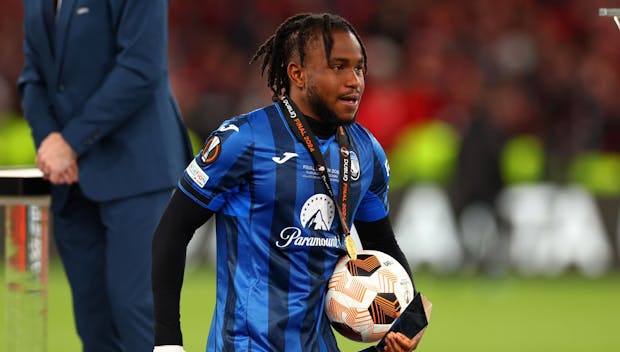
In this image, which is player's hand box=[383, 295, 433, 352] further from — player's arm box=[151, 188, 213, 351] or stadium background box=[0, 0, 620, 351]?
stadium background box=[0, 0, 620, 351]

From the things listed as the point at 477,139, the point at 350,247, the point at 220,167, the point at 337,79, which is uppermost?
the point at 337,79

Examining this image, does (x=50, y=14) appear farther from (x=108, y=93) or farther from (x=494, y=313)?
(x=494, y=313)

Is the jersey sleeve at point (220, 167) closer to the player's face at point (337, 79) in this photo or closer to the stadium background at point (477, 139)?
the player's face at point (337, 79)

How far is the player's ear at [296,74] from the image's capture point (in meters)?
3.95

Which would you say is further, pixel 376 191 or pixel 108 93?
pixel 108 93

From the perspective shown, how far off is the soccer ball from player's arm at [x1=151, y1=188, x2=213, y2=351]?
18.7 inches

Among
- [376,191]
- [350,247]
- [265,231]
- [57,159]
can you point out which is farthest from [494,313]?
[265,231]

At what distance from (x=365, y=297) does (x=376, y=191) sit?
490mm

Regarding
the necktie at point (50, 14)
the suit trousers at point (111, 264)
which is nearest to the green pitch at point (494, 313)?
the suit trousers at point (111, 264)

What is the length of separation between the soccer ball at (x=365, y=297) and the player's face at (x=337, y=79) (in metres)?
0.47

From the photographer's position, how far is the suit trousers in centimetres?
503

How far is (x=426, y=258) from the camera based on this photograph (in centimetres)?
1191

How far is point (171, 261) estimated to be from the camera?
3.85m

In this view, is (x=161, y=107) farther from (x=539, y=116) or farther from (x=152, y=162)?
(x=539, y=116)
